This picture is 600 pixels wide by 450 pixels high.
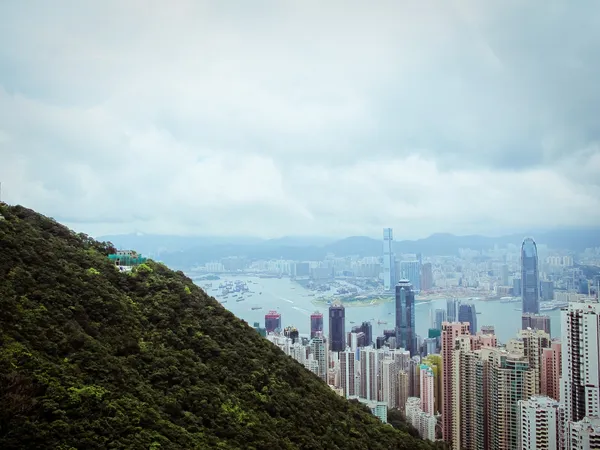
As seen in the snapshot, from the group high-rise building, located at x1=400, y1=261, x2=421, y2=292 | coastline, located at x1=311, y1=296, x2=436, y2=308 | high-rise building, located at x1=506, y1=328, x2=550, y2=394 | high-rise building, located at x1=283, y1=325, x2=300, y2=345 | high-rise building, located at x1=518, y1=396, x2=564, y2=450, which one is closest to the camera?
high-rise building, located at x1=518, y1=396, x2=564, y2=450

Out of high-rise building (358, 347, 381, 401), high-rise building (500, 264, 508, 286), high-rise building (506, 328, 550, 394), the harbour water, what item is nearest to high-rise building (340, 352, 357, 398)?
high-rise building (358, 347, 381, 401)

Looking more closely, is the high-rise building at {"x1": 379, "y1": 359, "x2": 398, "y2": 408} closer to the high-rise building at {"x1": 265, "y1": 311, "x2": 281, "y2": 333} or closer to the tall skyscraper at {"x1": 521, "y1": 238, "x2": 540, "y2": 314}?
the high-rise building at {"x1": 265, "y1": 311, "x2": 281, "y2": 333}

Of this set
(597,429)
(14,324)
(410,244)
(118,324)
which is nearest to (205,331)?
(118,324)

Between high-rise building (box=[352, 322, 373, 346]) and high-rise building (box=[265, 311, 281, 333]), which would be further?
high-rise building (box=[352, 322, 373, 346])

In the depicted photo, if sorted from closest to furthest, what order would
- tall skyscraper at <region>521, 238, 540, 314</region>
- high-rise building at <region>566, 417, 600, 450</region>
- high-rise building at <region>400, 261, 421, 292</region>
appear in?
high-rise building at <region>566, 417, 600, 450</region>, tall skyscraper at <region>521, 238, 540, 314</region>, high-rise building at <region>400, 261, 421, 292</region>

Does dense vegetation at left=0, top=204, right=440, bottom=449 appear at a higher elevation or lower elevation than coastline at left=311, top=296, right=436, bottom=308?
higher

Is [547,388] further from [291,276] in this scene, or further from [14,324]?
[291,276]

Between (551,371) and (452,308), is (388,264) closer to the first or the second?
(452,308)
